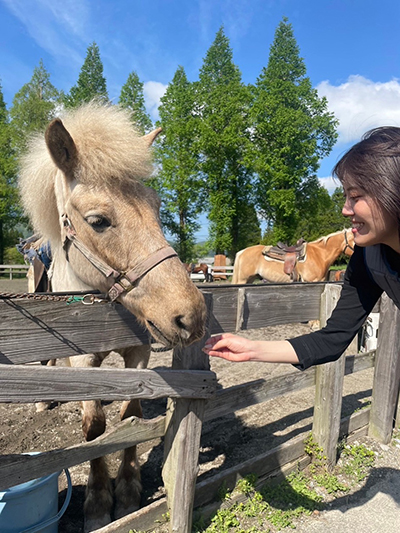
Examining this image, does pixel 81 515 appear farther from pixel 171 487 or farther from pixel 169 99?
pixel 169 99

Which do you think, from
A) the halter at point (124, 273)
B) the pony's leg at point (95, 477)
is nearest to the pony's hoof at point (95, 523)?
the pony's leg at point (95, 477)

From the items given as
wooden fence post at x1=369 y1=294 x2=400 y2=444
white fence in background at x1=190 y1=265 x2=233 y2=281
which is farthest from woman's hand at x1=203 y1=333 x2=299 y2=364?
white fence in background at x1=190 y1=265 x2=233 y2=281

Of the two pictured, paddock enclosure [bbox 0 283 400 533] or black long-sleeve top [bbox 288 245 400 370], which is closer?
paddock enclosure [bbox 0 283 400 533]

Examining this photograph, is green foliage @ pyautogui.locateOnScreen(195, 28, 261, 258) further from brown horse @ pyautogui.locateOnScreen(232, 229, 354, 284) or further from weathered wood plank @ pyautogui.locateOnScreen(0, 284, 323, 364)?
weathered wood plank @ pyautogui.locateOnScreen(0, 284, 323, 364)

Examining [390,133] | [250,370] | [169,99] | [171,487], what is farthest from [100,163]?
[169,99]

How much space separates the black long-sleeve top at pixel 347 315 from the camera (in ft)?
6.60

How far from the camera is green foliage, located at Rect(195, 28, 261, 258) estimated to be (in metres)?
25.1

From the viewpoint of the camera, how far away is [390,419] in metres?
3.80

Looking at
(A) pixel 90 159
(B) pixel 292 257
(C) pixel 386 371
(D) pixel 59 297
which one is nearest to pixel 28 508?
(D) pixel 59 297

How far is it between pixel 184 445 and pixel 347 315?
1260mm

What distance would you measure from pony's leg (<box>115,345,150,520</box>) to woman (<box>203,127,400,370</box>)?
995 millimetres

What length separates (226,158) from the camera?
25.8 m

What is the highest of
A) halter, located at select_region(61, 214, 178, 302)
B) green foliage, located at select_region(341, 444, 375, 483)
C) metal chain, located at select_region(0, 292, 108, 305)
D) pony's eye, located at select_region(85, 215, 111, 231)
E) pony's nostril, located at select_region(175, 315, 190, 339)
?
pony's eye, located at select_region(85, 215, 111, 231)

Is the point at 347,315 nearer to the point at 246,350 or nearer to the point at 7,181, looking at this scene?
the point at 246,350
